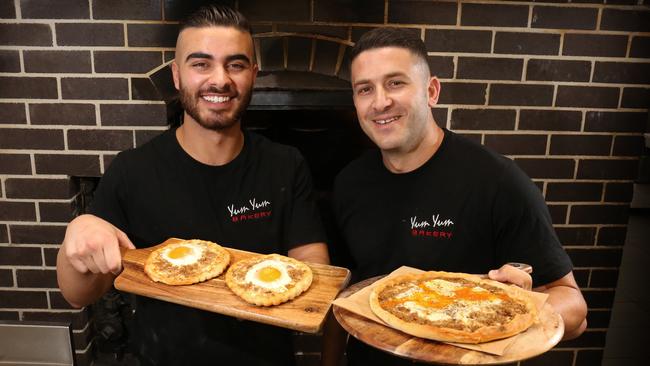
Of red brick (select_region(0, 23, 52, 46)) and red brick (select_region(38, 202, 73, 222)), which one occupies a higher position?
red brick (select_region(0, 23, 52, 46))

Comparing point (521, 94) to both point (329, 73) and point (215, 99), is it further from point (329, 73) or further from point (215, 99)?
point (215, 99)

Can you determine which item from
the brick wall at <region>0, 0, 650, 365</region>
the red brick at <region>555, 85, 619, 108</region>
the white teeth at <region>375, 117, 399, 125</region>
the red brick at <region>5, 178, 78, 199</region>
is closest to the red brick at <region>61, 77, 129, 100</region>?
the brick wall at <region>0, 0, 650, 365</region>

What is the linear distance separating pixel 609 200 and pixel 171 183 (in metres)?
2.06

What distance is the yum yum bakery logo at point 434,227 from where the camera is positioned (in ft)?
5.63

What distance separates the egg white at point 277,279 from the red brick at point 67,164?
47.2 inches

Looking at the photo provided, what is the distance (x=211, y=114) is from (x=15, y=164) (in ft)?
3.98

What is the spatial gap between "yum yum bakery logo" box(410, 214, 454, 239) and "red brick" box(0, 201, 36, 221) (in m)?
1.81

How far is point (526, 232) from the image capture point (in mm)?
1665

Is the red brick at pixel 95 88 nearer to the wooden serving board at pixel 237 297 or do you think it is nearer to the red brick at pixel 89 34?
the red brick at pixel 89 34

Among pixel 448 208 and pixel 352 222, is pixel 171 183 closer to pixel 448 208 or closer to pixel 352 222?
pixel 352 222

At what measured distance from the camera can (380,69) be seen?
5.64ft

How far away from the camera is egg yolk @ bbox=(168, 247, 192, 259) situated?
1.65 metres

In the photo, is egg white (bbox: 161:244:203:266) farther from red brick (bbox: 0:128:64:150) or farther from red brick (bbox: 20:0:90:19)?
red brick (bbox: 20:0:90:19)

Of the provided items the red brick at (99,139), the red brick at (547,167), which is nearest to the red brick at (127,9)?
the red brick at (99,139)
